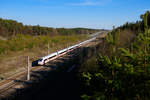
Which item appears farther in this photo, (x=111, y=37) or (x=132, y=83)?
(x=111, y=37)

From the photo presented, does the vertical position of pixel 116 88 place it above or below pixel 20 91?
above

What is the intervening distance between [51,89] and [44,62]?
26.6 ft

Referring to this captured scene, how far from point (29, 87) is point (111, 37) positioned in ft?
29.8

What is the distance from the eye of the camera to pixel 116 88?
3.11 metres

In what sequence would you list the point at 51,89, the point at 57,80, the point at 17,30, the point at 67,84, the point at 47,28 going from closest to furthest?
the point at 51,89, the point at 67,84, the point at 57,80, the point at 17,30, the point at 47,28

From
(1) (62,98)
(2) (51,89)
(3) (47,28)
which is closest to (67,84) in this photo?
(2) (51,89)

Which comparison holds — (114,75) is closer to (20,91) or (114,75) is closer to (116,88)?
(116,88)

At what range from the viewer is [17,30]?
181 feet

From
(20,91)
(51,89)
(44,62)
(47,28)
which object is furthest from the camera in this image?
(47,28)

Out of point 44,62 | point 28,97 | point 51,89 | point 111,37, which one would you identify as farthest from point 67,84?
point 111,37

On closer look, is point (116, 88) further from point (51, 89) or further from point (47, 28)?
point (47, 28)

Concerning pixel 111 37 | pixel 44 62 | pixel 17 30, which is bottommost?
pixel 44 62

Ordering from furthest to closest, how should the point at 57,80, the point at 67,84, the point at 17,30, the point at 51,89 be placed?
the point at 17,30, the point at 57,80, the point at 67,84, the point at 51,89

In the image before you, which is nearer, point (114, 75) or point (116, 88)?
point (116, 88)
